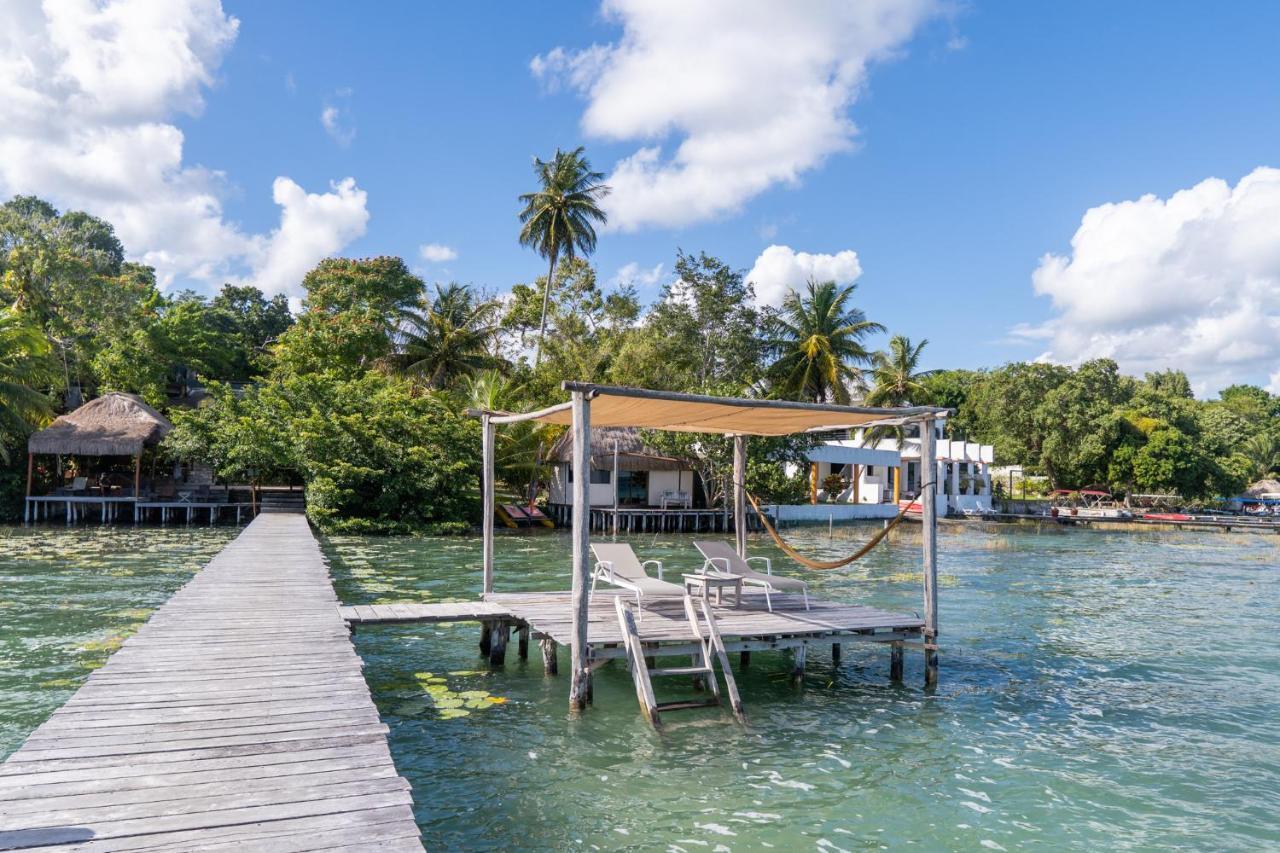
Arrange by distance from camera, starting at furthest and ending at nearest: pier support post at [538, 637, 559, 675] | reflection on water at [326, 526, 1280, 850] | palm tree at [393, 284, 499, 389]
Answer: palm tree at [393, 284, 499, 389] → pier support post at [538, 637, 559, 675] → reflection on water at [326, 526, 1280, 850]

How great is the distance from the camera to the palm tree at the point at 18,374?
24.1 metres

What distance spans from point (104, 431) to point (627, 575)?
74.7 ft

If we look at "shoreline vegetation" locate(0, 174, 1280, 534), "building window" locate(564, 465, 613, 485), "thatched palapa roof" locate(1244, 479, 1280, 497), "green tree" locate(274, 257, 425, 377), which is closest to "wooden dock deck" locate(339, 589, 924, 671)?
"shoreline vegetation" locate(0, 174, 1280, 534)

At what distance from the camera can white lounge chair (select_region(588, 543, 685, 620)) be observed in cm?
936

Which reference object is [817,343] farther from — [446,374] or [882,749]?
[882,749]

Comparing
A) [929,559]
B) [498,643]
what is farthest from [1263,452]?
[498,643]

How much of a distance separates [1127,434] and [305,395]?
1667 inches

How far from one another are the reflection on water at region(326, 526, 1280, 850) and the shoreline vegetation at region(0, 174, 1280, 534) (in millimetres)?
13198

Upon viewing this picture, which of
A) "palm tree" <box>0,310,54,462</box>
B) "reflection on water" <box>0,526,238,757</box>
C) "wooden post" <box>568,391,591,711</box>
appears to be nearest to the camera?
"wooden post" <box>568,391,591,711</box>

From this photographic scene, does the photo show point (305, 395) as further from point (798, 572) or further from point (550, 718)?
point (550, 718)

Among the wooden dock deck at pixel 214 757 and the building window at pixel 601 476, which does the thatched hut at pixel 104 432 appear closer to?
the building window at pixel 601 476

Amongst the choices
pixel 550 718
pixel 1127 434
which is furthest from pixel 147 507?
pixel 1127 434

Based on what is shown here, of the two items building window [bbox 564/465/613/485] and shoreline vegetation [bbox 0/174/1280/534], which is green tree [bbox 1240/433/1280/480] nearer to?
shoreline vegetation [bbox 0/174/1280/534]

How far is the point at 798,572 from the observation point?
1925cm
